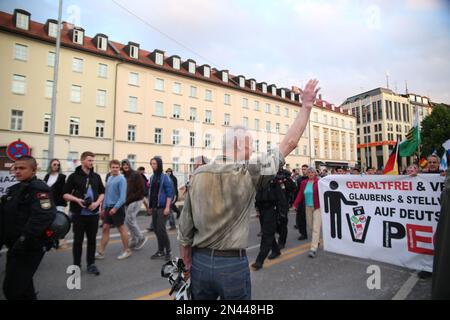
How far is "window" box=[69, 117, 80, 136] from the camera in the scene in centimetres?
2498

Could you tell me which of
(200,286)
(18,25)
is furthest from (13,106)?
(200,286)

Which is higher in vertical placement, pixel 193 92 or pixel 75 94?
pixel 193 92

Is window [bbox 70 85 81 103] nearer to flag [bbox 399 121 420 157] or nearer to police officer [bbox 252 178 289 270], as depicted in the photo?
police officer [bbox 252 178 289 270]

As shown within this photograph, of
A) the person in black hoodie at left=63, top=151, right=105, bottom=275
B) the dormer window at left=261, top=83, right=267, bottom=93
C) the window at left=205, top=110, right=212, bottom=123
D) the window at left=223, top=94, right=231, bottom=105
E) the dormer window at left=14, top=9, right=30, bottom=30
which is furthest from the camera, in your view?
the dormer window at left=261, top=83, right=267, bottom=93

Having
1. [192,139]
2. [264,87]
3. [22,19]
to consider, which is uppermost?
[264,87]

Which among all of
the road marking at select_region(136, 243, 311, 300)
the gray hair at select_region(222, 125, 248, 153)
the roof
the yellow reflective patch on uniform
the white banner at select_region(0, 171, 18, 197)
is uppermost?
the roof

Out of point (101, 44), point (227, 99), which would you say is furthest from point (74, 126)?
point (227, 99)

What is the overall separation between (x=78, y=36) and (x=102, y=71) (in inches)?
158

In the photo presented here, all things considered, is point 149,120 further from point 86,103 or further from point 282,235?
point 282,235

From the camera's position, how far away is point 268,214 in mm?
4719

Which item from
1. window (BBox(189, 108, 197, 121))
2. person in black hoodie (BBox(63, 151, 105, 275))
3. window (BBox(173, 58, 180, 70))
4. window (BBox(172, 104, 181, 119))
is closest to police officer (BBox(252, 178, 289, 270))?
person in black hoodie (BBox(63, 151, 105, 275))

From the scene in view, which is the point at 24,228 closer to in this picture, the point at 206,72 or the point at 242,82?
the point at 206,72

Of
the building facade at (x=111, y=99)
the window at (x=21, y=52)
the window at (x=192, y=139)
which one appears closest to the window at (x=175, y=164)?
the building facade at (x=111, y=99)

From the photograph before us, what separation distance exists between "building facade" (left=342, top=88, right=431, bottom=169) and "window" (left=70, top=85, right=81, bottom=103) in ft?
193
